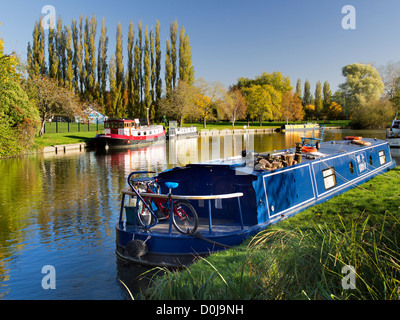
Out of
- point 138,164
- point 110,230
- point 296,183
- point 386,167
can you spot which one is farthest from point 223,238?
point 138,164

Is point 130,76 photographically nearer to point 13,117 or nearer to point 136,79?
point 136,79

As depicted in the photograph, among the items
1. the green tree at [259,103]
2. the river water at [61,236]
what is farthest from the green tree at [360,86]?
the river water at [61,236]

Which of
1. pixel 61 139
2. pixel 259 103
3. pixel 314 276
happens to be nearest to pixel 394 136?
pixel 61 139

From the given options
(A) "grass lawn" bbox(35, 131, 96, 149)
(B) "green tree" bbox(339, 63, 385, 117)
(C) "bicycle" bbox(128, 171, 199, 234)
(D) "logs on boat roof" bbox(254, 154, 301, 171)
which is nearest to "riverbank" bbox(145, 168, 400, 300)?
(C) "bicycle" bbox(128, 171, 199, 234)

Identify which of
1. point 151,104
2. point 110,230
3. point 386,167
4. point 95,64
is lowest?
point 110,230

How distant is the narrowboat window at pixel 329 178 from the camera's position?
1315 cm

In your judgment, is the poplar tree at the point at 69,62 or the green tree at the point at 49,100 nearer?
the green tree at the point at 49,100

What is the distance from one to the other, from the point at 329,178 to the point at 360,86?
6929cm

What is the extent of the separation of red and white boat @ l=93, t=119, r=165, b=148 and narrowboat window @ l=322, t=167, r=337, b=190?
100.0 ft

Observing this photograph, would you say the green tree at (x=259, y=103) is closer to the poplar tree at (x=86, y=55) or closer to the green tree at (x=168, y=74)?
the green tree at (x=168, y=74)

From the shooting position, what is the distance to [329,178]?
44.1 feet

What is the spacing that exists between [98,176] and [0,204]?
284 inches
